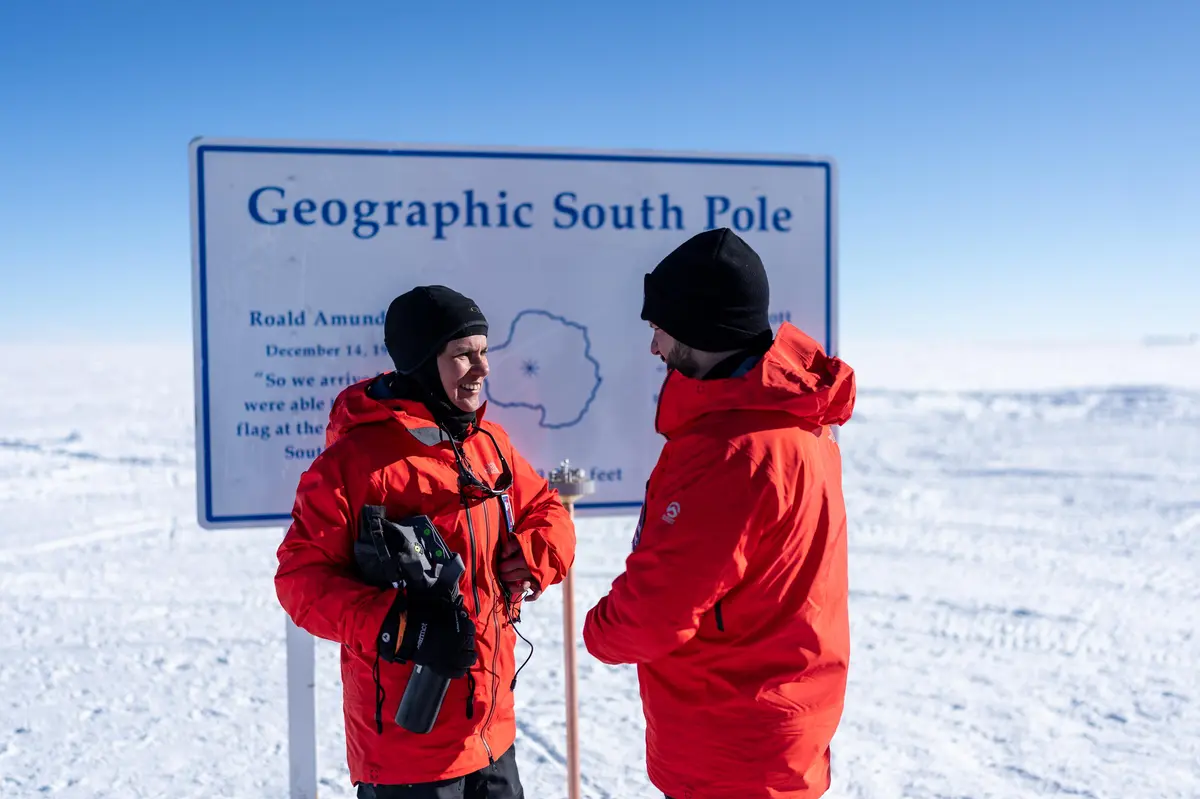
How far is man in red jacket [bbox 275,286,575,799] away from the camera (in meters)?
1.93

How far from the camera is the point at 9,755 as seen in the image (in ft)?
12.5

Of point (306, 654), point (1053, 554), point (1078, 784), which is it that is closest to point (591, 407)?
point (306, 654)

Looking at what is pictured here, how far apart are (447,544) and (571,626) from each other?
3.50ft

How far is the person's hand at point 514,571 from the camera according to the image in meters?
2.20

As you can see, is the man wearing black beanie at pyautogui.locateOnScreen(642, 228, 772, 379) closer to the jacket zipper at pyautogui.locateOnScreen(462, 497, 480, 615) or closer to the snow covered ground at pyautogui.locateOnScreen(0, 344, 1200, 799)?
the jacket zipper at pyautogui.locateOnScreen(462, 497, 480, 615)

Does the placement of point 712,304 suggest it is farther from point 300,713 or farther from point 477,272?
point 300,713

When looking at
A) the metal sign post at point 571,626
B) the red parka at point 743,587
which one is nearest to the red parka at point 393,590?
the red parka at point 743,587

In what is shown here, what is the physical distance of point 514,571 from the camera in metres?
2.20

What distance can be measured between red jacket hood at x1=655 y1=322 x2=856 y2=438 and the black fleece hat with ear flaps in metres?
0.63

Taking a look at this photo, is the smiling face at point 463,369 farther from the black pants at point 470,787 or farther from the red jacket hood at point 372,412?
the black pants at point 470,787

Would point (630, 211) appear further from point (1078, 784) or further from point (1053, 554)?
point (1053, 554)

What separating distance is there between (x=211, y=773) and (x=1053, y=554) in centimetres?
695

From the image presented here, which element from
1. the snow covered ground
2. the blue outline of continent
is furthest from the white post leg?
the blue outline of continent

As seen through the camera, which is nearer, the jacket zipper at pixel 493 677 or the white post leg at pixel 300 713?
the jacket zipper at pixel 493 677
